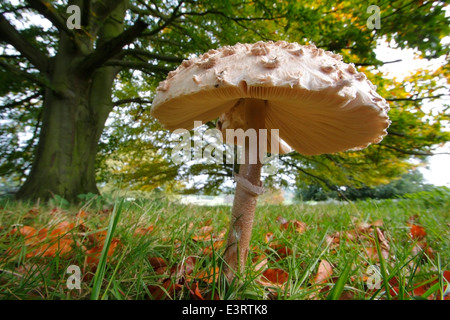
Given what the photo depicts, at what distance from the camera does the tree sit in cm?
375

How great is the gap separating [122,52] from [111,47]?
0.89 m

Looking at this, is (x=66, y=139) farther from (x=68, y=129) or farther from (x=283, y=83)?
(x=283, y=83)

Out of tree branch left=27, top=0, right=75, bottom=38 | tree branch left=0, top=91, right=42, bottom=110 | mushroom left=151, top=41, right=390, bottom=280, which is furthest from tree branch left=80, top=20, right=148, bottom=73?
tree branch left=0, top=91, right=42, bottom=110

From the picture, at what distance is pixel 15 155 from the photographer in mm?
6016

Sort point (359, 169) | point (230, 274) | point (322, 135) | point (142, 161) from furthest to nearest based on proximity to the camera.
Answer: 1. point (142, 161)
2. point (359, 169)
3. point (322, 135)
4. point (230, 274)

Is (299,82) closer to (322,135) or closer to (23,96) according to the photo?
(322,135)

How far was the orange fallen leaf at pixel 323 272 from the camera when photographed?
1323 millimetres

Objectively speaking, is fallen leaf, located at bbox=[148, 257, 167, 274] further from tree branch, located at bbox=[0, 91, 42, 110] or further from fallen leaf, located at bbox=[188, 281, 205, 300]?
tree branch, located at bbox=[0, 91, 42, 110]

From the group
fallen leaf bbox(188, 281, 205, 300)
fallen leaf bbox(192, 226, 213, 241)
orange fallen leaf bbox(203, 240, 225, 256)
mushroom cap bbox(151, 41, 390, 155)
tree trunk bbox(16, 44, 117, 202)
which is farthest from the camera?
tree trunk bbox(16, 44, 117, 202)

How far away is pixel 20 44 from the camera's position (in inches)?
174

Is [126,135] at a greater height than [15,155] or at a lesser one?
greater

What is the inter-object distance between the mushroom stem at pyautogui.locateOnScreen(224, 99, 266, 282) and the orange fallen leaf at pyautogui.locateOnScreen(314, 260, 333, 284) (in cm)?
40

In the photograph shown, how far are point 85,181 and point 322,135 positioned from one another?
15.9 ft
